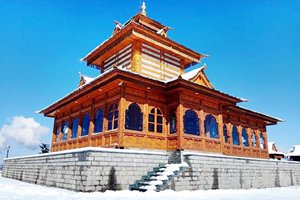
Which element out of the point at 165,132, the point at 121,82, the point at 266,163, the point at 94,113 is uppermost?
the point at 121,82

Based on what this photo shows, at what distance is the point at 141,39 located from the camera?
625 inches

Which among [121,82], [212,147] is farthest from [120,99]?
[212,147]

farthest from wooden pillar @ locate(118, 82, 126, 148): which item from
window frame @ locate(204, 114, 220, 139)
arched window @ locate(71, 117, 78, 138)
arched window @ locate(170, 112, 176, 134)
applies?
arched window @ locate(71, 117, 78, 138)

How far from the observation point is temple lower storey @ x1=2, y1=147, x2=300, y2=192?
379 inches

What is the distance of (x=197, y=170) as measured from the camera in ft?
38.5

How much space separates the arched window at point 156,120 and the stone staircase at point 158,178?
8.30 ft

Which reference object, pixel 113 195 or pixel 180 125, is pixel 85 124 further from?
pixel 113 195

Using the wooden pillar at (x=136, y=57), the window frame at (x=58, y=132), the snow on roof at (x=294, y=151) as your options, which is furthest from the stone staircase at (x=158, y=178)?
the snow on roof at (x=294, y=151)

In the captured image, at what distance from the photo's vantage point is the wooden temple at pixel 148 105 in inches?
508

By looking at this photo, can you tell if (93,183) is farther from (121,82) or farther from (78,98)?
(78,98)

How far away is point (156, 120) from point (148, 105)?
98 cm

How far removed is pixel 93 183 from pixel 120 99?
15.1 feet

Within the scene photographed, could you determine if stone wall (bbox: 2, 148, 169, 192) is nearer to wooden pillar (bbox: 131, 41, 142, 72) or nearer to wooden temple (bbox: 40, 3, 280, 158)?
wooden temple (bbox: 40, 3, 280, 158)

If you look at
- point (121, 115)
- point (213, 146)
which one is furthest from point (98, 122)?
point (213, 146)
